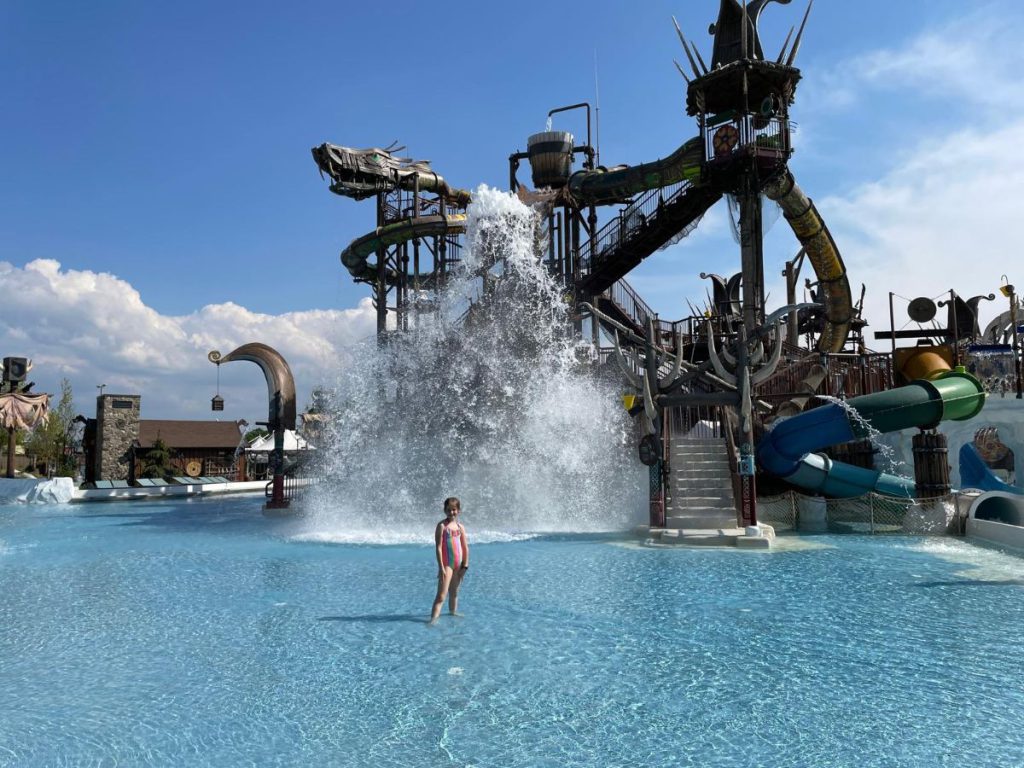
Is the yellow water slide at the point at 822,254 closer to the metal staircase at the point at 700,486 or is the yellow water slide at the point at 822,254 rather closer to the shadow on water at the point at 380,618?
the metal staircase at the point at 700,486

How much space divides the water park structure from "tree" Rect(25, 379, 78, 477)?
966 inches

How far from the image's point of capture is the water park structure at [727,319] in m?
14.9

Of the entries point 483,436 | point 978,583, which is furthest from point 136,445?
point 978,583

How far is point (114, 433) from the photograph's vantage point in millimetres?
38281

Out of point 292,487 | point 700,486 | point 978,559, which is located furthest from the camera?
point 292,487

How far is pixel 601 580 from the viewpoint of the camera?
1017cm

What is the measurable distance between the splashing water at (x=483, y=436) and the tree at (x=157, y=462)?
21.7 metres

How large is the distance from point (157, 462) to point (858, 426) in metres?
34.3

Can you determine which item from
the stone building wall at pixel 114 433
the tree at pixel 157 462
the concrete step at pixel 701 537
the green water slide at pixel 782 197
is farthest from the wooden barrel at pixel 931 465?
the stone building wall at pixel 114 433

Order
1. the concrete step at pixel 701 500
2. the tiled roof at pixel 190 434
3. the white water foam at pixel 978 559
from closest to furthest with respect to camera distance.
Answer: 1. the white water foam at pixel 978 559
2. the concrete step at pixel 701 500
3. the tiled roof at pixel 190 434

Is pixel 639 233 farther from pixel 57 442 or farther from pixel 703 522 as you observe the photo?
pixel 57 442

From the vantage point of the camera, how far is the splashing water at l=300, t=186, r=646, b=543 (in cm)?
1692

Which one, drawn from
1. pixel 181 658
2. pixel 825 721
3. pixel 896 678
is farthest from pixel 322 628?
pixel 896 678

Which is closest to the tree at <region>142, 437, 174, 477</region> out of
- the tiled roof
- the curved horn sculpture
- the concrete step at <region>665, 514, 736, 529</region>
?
the tiled roof
